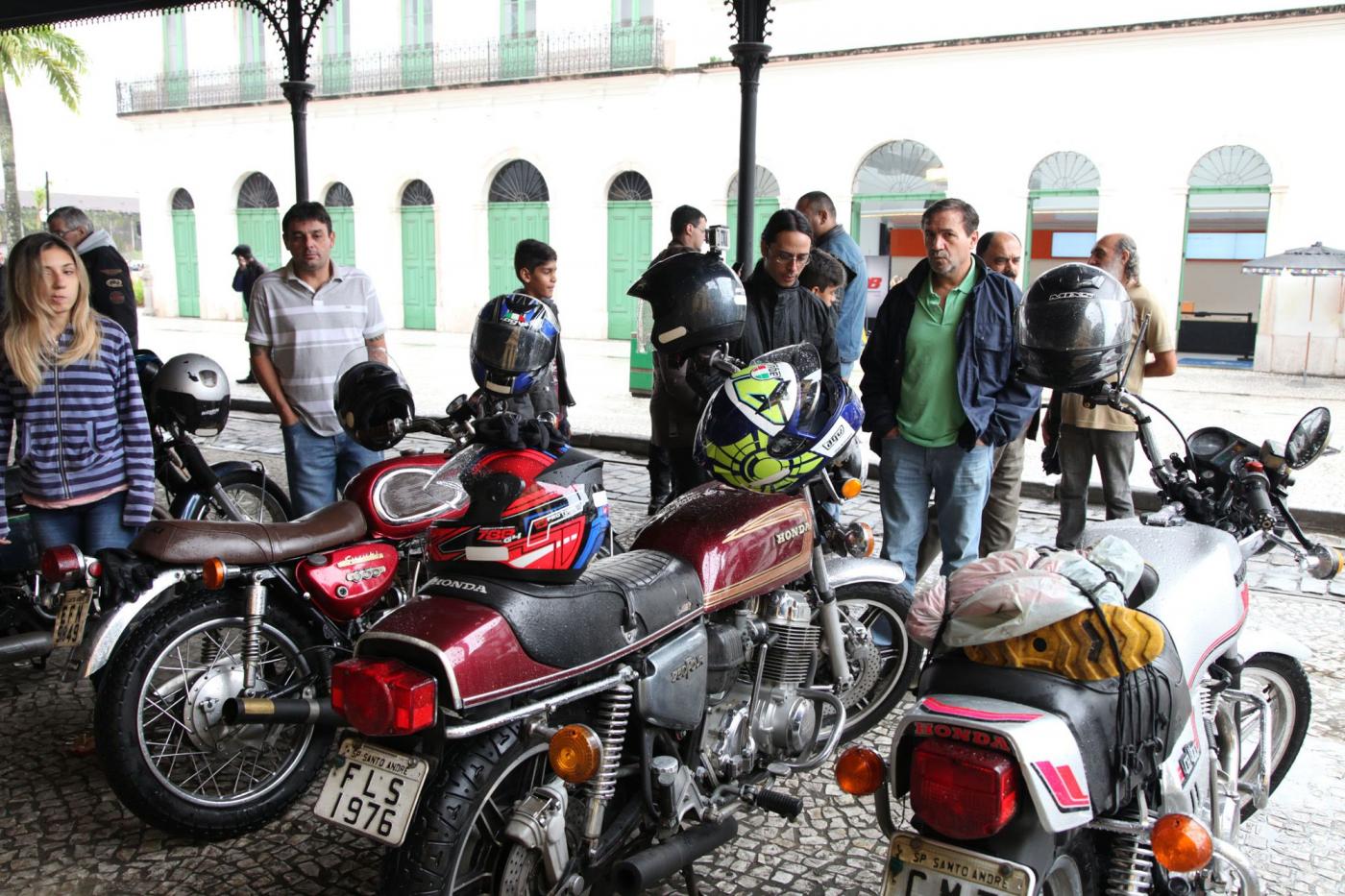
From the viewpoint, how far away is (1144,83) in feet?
53.9

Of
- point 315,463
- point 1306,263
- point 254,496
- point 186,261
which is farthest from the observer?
point 186,261

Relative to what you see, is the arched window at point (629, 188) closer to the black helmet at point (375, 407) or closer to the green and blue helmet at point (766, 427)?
the black helmet at point (375, 407)

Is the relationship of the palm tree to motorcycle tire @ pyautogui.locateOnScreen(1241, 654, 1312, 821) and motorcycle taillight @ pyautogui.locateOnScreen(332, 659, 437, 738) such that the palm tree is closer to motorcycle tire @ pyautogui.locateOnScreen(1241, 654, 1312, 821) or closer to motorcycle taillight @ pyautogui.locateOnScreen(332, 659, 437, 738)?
motorcycle taillight @ pyautogui.locateOnScreen(332, 659, 437, 738)

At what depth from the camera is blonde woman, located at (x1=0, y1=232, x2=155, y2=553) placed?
12.1ft

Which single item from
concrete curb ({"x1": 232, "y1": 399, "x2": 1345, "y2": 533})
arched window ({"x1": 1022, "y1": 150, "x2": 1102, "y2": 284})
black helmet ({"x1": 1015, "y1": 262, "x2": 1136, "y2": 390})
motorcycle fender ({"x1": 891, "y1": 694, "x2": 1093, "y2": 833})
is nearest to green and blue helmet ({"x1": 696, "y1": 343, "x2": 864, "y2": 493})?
black helmet ({"x1": 1015, "y1": 262, "x2": 1136, "y2": 390})

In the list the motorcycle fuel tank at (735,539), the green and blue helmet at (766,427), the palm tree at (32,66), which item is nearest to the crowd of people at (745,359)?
the green and blue helmet at (766,427)

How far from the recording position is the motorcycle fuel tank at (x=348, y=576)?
11.0ft

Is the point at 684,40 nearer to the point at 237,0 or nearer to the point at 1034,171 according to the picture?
the point at 1034,171

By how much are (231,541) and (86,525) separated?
91 cm

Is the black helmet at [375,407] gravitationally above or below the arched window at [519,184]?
below

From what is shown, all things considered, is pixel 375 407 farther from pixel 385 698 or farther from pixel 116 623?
pixel 385 698

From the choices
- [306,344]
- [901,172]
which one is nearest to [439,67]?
[901,172]

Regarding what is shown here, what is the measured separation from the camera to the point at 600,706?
264 cm

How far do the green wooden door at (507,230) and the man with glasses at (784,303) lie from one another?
18.1 metres
